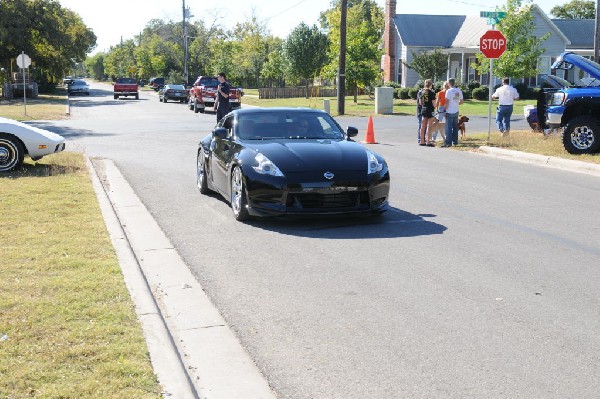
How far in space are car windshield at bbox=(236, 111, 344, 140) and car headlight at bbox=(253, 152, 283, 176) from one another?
1112mm

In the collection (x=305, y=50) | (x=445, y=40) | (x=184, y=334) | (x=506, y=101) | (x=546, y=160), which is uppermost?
(x=445, y=40)

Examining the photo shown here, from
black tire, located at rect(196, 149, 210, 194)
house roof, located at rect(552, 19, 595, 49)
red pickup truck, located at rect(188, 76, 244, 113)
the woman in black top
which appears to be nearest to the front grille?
black tire, located at rect(196, 149, 210, 194)

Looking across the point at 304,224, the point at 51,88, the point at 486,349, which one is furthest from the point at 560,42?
the point at 486,349

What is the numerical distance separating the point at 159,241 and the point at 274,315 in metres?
2.89

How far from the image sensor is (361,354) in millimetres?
4996

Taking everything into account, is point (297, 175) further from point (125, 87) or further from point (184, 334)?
point (125, 87)

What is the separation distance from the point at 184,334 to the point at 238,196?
14.1 ft

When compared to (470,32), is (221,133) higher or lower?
lower

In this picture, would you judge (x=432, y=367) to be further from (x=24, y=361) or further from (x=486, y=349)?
(x=24, y=361)

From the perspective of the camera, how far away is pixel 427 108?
20.7 m

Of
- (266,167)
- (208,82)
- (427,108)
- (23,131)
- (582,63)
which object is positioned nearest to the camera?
(266,167)

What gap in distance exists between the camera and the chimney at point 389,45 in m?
62.3

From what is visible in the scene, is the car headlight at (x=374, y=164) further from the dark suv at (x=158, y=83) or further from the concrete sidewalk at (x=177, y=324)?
the dark suv at (x=158, y=83)

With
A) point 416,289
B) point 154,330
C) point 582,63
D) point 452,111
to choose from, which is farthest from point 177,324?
point 452,111
